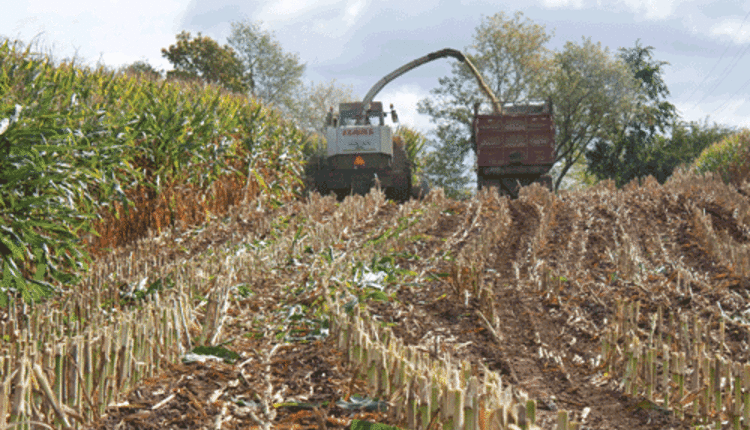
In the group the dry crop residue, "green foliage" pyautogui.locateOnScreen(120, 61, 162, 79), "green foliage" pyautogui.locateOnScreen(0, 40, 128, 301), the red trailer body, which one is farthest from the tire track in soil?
the red trailer body

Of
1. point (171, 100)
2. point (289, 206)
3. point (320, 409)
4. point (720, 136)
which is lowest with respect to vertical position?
Answer: point (320, 409)

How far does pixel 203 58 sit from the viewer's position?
4116 centimetres

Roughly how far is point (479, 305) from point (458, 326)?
1.78 feet

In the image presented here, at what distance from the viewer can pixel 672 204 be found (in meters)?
12.0

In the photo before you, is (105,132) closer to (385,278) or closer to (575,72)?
(385,278)

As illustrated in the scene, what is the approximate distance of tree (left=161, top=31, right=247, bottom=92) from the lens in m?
40.8

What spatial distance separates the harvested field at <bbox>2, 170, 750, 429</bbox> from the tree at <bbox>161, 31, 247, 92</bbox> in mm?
32038

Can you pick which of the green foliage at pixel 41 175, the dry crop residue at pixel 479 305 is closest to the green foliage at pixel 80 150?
the green foliage at pixel 41 175

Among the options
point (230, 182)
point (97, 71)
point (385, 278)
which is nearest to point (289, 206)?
point (230, 182)

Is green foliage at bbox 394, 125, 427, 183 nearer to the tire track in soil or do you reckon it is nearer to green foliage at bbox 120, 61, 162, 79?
green foliage at bbox 120, 61, 162, 79

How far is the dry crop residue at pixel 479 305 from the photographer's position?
364 centimetres

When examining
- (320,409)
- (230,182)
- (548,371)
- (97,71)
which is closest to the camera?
(320,409)

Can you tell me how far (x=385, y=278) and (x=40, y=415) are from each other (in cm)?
378

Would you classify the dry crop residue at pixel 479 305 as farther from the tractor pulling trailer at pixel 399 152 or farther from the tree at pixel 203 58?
the tree at pixel 203 58
